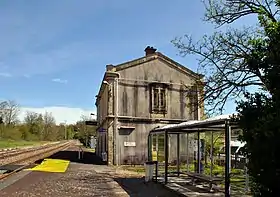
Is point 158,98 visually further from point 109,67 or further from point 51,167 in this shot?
point 51,167

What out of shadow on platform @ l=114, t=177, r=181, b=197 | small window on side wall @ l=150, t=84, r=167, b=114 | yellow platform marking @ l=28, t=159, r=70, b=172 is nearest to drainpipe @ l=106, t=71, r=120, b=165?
small window on side wall @ l=150, t=84, r=167, b=114

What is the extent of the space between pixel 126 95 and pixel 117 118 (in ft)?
7.10

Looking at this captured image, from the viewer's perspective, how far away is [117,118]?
101 feet

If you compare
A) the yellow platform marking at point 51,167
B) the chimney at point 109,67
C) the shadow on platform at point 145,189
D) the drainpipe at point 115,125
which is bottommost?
the yellow platform marking at point 51,167

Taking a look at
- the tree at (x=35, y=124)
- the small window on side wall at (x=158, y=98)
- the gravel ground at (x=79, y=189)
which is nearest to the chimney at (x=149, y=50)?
the small window on side wall at (x=158, y=98)

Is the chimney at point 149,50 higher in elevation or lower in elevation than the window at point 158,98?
higher

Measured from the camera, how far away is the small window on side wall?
32469 millimetres

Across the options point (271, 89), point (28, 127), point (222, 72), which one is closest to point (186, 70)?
point (222, 72)

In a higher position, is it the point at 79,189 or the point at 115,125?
the point at 115,125

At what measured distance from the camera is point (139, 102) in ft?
106

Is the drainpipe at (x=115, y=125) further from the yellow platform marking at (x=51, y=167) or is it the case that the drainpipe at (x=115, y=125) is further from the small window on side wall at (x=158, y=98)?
the yellow platform marking at (x=51, y=167)

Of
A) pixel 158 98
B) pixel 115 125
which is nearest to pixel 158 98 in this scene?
pixel 158 98

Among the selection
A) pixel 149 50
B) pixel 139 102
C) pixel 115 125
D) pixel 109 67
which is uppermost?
pixel 149 50

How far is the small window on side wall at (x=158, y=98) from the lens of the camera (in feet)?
107
